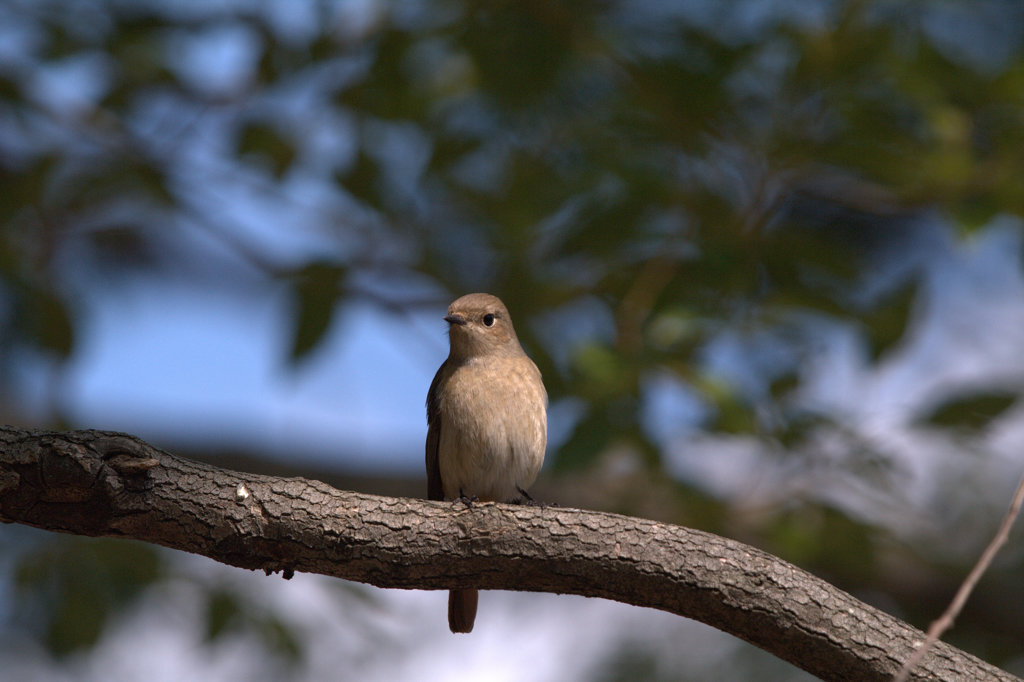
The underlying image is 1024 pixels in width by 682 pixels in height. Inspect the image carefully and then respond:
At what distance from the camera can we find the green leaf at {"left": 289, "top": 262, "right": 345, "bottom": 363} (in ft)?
17.8

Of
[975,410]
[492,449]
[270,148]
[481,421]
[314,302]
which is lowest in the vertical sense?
[492,449]

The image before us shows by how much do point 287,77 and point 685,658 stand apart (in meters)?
4.92

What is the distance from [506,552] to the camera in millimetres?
3555

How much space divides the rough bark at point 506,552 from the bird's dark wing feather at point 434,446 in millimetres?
1839

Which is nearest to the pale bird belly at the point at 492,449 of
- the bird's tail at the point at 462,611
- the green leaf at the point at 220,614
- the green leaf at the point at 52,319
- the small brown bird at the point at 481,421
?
the small brown bird at the point at 481,421

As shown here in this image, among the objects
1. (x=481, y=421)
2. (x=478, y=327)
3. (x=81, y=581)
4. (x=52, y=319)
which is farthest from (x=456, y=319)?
(x=81, y=581)

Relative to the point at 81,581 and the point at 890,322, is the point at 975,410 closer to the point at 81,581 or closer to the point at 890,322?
the point at 890,322

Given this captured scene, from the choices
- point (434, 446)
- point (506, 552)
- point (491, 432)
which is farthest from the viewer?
point (434, 446)

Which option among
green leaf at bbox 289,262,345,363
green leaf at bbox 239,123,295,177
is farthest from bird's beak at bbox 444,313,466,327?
green leaf at bbox 239,123,295,177

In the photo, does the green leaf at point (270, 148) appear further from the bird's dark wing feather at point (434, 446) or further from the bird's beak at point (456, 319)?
the bird's dark wing feather at point (434, 446)

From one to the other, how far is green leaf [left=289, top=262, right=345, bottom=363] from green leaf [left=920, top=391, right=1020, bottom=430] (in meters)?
3.23

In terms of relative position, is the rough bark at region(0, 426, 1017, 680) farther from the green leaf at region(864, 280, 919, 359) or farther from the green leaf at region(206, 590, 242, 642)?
the green leaf at region(206, 590, 242, 642)

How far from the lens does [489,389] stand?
539 centimetres

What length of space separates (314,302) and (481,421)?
113 centimetres
